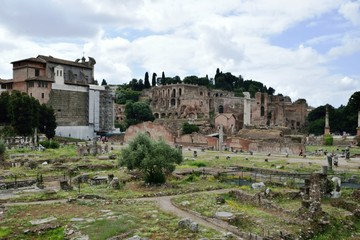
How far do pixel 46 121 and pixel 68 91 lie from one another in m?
14.8

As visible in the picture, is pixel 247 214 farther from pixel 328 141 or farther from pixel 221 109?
pixel 221 109

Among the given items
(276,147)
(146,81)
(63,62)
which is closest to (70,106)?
(63,62)

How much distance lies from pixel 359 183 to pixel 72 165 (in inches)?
881

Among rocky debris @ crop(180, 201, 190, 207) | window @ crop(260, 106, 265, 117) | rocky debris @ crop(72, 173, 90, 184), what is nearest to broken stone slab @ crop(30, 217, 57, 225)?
rocky debris @ crop(180, 201, 190, 207)

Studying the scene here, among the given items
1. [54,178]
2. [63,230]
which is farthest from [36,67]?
[63,230]

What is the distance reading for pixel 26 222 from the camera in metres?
15.9

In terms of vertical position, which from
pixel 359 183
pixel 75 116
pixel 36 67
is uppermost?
pixel 36 67

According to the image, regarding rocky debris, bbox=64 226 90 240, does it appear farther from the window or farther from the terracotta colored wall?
the window

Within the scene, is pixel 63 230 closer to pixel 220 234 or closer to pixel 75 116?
pixel 220 234

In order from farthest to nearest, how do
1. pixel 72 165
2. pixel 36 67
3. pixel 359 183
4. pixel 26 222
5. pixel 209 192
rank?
pixel 36 67
pixel 72 165
pixel 359 183
pixel 209 192
pixel 26 222

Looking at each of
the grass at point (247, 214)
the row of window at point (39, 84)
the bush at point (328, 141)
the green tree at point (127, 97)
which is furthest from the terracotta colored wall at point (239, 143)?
the green tree at point (127, 97)

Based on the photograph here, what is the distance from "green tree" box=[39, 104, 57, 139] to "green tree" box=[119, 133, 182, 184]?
36.3 m

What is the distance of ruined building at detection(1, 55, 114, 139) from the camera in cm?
6881

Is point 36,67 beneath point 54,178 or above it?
above
